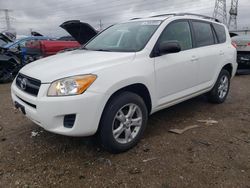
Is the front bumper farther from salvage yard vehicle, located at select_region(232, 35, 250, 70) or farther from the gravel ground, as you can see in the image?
salvage yard vehicle, located at select_region(232, 35, 250, 70)

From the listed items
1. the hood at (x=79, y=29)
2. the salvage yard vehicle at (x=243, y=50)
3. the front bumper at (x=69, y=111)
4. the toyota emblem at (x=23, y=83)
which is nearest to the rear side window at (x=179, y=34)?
the front bumper at (x=69, y=111)

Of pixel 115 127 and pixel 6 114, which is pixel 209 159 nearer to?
pixel 115 127

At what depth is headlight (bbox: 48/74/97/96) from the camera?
8.63ft

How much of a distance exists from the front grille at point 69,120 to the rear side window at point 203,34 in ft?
8.56

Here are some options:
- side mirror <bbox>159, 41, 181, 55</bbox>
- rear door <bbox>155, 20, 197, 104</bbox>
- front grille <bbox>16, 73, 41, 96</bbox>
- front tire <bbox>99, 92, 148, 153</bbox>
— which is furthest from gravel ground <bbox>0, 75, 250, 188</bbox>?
side mirror <bbox>159, 41, 181, 55</bbox>

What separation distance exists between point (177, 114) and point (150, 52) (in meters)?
1.67

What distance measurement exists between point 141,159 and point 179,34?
2103mm

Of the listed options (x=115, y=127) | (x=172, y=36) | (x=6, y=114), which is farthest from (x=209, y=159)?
(x=6, y=114)

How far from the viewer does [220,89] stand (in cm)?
512

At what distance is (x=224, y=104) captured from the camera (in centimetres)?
524

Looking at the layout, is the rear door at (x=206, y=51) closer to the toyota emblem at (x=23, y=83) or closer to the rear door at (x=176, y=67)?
the rear door at (x=176, y=67)

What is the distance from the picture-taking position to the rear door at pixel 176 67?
3445 mm

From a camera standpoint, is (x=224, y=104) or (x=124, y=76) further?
(x=224, y=104)

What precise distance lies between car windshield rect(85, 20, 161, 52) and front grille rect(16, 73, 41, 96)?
117 centimetres
